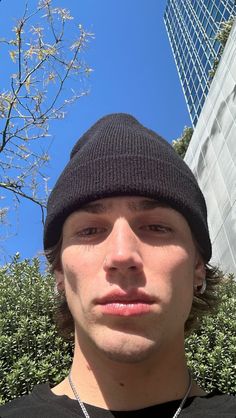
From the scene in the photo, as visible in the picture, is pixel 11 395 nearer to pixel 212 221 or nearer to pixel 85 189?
pixel 85 189

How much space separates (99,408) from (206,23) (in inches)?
1593

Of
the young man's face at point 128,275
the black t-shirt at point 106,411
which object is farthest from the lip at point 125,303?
the black t-shirt at point 106,411

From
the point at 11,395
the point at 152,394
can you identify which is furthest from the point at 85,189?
the point at 11,395

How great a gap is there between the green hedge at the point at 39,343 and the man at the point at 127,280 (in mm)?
930

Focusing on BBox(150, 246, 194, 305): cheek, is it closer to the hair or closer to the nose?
the nose

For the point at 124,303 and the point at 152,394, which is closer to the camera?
the point at 124,303

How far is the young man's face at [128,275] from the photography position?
5.33 feet

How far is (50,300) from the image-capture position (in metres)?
3.40

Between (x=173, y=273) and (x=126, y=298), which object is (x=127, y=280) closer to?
(x=126, y=298)

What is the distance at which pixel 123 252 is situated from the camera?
1700 mm

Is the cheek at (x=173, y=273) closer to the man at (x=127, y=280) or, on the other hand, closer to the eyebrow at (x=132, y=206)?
the man at (x=127, y=280)

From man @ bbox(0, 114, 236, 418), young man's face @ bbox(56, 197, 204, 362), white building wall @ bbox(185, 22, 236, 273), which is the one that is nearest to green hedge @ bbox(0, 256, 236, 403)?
man @ bbox(0, 114, 236, 418)

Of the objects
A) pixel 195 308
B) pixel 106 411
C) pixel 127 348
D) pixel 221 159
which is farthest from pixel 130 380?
pixel 221 159

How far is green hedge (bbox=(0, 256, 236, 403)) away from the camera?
2879mm
